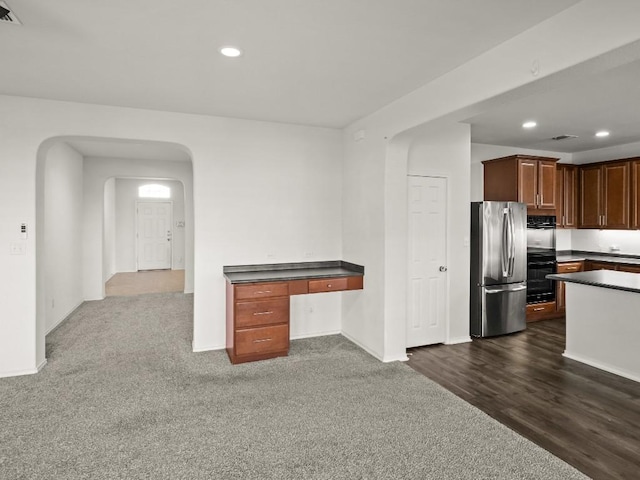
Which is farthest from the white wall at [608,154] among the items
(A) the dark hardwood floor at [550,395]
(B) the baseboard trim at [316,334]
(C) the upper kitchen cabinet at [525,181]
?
(B) the baseboard trim at [316,334]

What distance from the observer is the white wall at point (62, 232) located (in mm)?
4976

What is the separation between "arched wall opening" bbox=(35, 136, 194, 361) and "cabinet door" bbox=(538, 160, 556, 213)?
15.8 ft

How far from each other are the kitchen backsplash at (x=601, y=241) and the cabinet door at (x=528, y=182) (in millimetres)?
1547

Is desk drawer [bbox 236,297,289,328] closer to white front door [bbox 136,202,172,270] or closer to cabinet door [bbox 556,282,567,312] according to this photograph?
cabinet door [bbox 556,282,567,312]

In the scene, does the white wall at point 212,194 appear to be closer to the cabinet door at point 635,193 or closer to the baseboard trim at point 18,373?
the baseboard trim at point 18,373

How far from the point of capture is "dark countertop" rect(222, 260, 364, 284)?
4.03 metres

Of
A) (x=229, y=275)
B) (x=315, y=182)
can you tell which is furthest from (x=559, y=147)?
(x=229, y=275)

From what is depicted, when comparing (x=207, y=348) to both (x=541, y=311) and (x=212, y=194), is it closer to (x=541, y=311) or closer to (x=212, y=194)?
(x=212, y=194)

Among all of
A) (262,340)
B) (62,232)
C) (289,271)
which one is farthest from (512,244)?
(62,232)

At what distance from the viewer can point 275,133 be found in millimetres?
4551

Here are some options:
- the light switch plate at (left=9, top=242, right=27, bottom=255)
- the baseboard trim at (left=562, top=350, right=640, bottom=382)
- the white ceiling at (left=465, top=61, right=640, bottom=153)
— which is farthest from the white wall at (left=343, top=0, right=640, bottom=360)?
the light switch plate at (left=9, top=242, right=27, bottom=255)

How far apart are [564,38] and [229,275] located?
348 cm

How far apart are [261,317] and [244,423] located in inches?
51.6

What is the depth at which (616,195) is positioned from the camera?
5.81m
